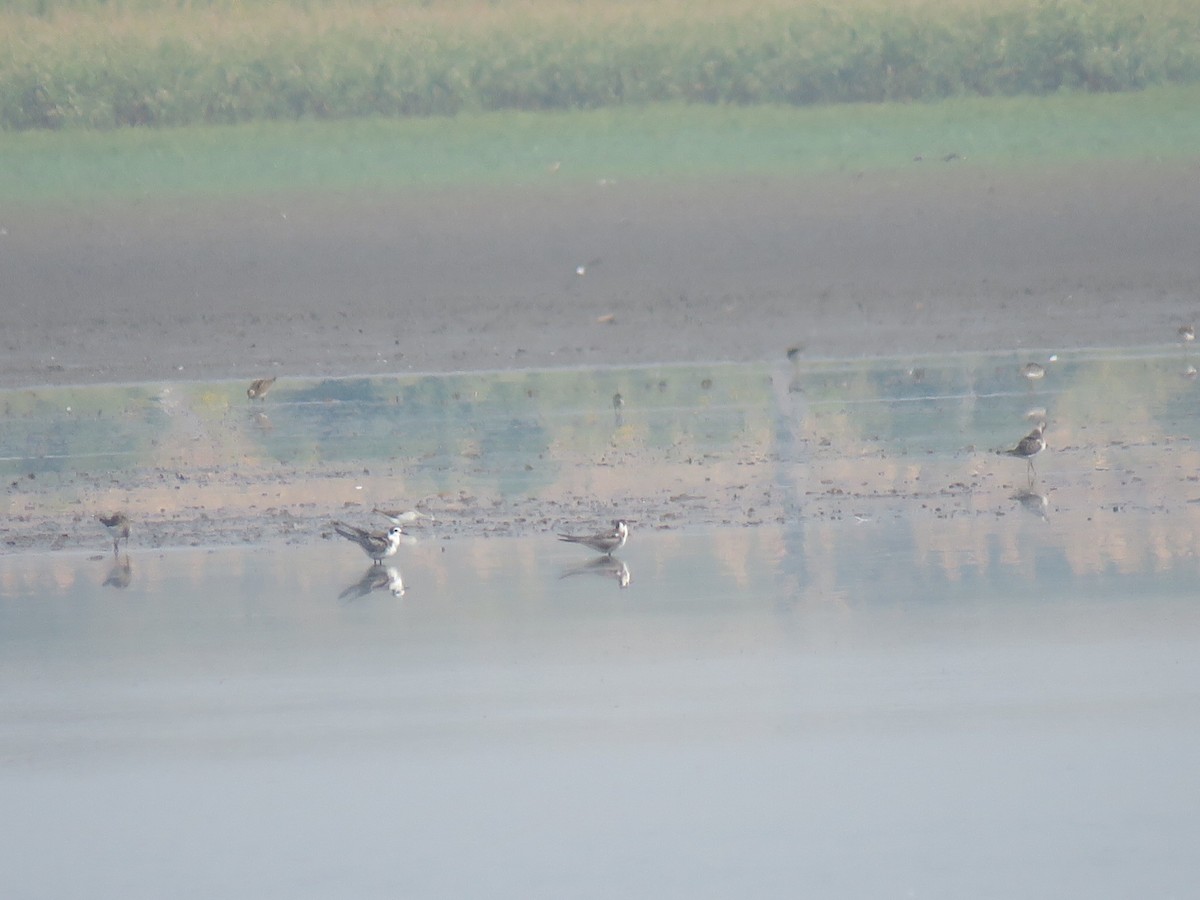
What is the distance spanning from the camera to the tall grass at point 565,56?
20812 millimetres

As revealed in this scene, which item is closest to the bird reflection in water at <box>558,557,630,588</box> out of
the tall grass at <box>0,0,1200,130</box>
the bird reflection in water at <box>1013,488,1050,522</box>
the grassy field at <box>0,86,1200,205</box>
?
the bird reflection in water at <box>1013,488,1050,522</box>

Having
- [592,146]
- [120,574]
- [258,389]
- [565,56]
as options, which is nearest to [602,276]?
[592,146]

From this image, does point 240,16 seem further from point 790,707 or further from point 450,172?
point 790,707

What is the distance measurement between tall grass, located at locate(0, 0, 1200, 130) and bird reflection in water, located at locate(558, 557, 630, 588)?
12993mm

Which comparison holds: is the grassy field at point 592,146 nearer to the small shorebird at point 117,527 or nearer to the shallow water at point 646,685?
the shallow water at point 646,685

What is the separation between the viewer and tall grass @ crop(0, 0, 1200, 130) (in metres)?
20.8

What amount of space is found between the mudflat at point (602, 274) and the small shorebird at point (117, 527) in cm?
553

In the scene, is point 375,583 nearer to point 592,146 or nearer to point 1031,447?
point 1031,447

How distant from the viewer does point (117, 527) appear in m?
9.30

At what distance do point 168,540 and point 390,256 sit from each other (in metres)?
8.58

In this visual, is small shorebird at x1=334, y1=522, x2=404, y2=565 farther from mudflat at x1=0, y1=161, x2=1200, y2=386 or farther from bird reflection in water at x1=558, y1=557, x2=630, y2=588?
mudflat at x1=0, y1=161, x2=1200, y2=386

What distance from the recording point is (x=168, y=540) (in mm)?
9336

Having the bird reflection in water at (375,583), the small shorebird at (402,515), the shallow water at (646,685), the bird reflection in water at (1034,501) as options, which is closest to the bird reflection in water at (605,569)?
the shallow water at (646,685)

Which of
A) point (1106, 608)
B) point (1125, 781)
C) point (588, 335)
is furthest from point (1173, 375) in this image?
point (1125, 781)
